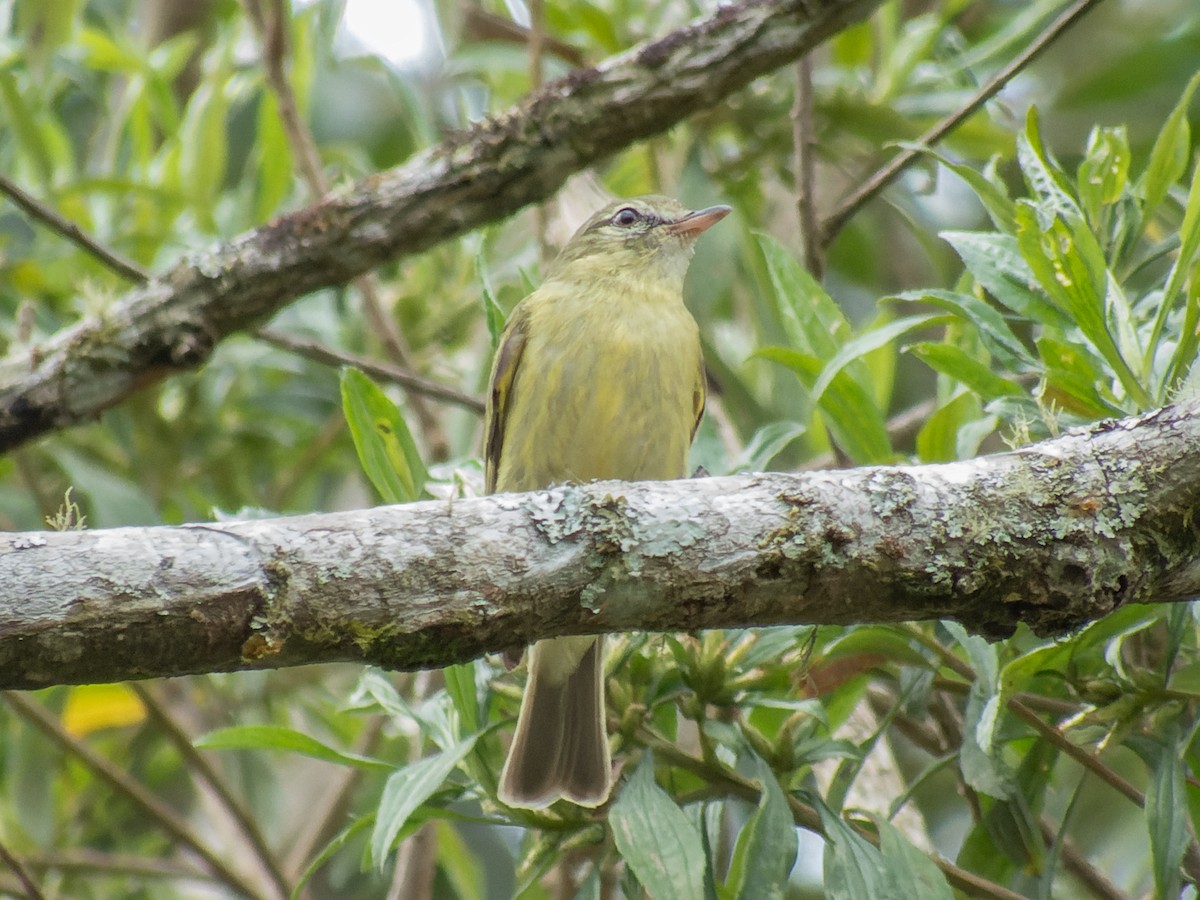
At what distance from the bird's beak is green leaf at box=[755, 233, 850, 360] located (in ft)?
3.34

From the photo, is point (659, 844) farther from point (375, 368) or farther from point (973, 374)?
point (375, 368)

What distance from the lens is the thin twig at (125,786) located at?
13.1 ft

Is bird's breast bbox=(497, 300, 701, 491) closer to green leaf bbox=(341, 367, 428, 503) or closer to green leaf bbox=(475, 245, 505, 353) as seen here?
green leaf bbox=(475, 245, 505, 353)

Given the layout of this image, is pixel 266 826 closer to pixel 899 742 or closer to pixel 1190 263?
pixel 899 742

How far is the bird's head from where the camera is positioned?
4.18m

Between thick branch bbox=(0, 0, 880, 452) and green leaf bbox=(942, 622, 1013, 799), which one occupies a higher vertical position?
→ thick branch bbox=(0, 0, 880, 452)

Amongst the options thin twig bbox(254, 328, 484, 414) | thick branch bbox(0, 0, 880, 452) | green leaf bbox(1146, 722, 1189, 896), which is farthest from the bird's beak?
green leaf bbox(1146, 722, 1189, 896)

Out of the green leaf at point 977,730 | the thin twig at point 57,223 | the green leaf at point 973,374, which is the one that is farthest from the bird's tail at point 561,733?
the thin twig at point 57,223

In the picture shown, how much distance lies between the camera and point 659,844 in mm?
2582

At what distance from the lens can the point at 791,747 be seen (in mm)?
2916

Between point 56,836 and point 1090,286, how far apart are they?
12.5 ft

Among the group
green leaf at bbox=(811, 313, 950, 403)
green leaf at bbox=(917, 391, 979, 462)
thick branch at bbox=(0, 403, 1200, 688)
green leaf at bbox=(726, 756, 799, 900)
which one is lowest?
green leaf at bbox=(726, 756, 799, 900)

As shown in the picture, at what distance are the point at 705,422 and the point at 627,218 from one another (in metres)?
0.79

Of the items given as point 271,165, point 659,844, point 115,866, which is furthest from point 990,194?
point 115,866
